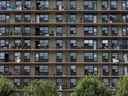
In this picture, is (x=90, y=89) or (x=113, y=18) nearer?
(x=90, y=89)

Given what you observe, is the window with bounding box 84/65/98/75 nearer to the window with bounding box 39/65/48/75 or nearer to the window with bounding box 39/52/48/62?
the window with bounding box 39/65/48/75

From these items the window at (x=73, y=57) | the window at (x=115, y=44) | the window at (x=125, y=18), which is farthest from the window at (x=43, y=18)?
the window at (x=125, y=18)

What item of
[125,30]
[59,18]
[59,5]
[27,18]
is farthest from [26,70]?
[125,30]

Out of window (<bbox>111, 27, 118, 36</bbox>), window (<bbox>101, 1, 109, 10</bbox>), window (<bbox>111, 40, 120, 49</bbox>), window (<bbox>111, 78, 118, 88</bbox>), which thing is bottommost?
window (<bbox>111, 78, 118, 88</bbox>)

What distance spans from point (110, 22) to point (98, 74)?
316 inches

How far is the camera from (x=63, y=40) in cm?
9069

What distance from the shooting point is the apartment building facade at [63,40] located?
8994 centimetres

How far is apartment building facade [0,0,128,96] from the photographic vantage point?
89938mm

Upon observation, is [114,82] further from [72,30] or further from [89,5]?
[89,5]

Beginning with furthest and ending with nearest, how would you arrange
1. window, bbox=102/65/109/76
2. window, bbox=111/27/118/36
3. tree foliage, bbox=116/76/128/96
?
window, bbox=111/27/118/36 < window, bbox=102/65/109/76 < tree foliage, bbox=116/76/128/96

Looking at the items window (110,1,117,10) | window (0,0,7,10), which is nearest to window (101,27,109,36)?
window (110,1,117,10)

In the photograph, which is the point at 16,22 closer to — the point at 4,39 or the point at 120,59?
the point at 4,39

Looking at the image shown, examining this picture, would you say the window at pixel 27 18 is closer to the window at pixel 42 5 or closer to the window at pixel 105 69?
the window at pixel 42 5

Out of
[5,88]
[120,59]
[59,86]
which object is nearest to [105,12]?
[120,59]
